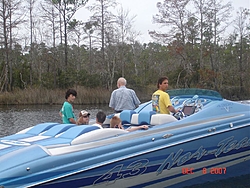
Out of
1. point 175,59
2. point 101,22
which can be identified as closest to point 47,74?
point 101,22

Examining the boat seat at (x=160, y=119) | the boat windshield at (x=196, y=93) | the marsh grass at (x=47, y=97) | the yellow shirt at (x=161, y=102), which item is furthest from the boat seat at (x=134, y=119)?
the marsh grass at (x=47, y=97)

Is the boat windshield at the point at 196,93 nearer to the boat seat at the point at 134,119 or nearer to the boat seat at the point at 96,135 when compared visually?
the boat seat at the point at 134,119

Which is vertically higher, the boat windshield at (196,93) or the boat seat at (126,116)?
the boat windshield at (196,93)

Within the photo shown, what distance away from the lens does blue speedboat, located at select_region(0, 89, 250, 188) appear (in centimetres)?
325

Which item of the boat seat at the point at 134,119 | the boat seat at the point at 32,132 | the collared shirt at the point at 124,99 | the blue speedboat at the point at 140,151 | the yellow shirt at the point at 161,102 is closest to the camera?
the blue speedboat at the point at 140,151

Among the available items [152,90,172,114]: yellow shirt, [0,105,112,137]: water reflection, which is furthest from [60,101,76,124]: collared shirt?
[0,105,112,137]: water reflection

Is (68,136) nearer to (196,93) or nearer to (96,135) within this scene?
(96,135)

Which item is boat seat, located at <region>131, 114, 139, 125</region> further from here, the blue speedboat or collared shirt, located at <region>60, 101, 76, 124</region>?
collared shirt, located at <region>60, 101, 76, 124</region>

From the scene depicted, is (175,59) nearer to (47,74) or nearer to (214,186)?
(47,74)

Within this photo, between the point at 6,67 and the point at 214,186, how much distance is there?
1023 inches

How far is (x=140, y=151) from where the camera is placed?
12.2ft

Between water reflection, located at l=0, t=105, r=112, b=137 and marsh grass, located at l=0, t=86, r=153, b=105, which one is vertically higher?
marsh grass, located at l=0, t=86, r=153, b=105

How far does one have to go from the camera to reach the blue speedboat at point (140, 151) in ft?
10.7

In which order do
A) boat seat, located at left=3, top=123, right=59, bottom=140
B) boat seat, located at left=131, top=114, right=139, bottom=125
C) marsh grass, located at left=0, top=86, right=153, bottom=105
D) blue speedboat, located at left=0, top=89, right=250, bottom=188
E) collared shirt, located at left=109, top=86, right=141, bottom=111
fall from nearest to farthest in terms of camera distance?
blue speedboat, located at left=0, top=89, right=250, bottom=188 → boat seat, located at left=3, top=123, right=59, bottom=140 → boat seat, located at left=131, top=114, right=139, bottom=125 → collared shirt, located at left=109, top=86, right=141, bottom=111 → marsh grass, located at left=0, top=86, right=153, bottom=105
